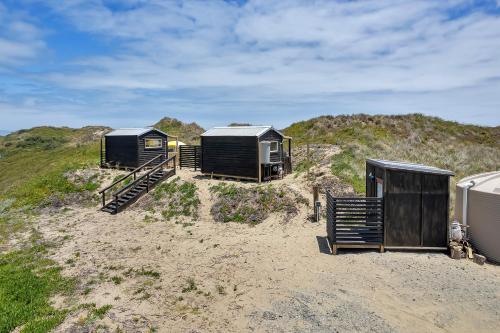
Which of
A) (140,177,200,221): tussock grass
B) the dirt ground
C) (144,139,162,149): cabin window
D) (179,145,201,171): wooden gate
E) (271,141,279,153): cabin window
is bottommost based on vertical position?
the dirt ground

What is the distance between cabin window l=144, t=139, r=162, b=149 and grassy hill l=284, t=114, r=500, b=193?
15505 mm

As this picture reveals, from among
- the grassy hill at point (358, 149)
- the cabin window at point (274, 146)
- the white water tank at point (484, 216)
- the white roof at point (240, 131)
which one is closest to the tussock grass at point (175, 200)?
the white roof at point (240, 131)

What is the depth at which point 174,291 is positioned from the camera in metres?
12.0

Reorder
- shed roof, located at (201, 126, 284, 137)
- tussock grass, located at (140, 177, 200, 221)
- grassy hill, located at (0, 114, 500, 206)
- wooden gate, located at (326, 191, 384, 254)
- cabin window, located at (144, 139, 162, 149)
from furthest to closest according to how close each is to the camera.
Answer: cabin window, located at (144, 139, 162, 149)
grassy hill, located at (0, 114, 500, 206)
shed roof, located at (201, 126, 284, 137)
tussock grass, located at (140, 177, 200, 221)
wooden gate, located at (326, 191, 384, 254)

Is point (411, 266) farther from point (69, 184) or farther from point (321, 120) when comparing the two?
point (321, 120)

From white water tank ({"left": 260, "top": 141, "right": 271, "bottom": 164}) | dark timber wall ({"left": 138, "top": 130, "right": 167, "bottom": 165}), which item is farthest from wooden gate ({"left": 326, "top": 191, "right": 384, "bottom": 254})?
dark timber wall ({"left": 138, "top": 130, "right": 167, "bottom": 165})

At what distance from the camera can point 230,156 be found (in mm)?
25688

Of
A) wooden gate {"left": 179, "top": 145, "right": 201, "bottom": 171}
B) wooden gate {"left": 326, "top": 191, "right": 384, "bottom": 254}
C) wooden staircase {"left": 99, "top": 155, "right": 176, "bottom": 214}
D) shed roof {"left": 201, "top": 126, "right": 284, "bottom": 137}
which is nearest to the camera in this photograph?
wooden gate {"left": 326, "top": 191, "right": 384, "bottom": 254}

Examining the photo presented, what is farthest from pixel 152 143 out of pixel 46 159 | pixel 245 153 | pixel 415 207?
pixel 46 159

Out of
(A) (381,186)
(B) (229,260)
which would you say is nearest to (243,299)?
(B) (229,260)

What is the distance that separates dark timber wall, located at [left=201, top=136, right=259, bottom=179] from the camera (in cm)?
2447

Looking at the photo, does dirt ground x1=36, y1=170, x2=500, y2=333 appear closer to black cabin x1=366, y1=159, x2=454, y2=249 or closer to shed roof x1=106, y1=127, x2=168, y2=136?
black cabin x1=366, y1=159, x2=454, y2=249

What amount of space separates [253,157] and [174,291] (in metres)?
13.5

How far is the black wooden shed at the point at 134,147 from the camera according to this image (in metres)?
Answer: 31.7
